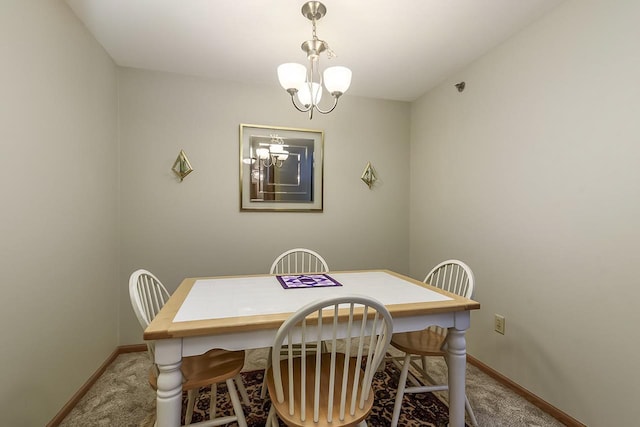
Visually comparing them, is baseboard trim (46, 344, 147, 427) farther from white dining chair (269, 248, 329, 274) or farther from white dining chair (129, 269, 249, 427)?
white dining chair (269, 248, 329, 274)

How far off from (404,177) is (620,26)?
1.82 metres

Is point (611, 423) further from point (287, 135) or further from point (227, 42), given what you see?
point (227, 42)

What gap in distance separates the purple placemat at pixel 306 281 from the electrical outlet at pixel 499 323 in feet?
4.01

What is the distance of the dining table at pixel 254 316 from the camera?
3.40ft

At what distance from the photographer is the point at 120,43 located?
2043 mm

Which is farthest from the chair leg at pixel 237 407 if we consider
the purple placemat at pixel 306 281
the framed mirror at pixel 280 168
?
the framed mirror at pixel 280 168

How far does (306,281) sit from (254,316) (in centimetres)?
60

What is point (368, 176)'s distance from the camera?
2932mm

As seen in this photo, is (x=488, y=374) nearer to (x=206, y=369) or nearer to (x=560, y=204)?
(x=560, y=204)

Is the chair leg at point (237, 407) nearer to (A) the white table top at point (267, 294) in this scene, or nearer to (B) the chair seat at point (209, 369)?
(B) the chair seat at point (209, 369)

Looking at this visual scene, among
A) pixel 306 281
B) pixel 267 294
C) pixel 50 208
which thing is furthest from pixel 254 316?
pixel 50 208

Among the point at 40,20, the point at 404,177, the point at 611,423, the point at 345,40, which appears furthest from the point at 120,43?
the point at 611,423

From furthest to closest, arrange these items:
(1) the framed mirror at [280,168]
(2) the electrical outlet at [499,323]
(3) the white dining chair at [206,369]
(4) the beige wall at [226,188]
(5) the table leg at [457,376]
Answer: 1. (1) the framed mirror at [280,168]
2. (4) the beige wall at [226,188]
3. (2) the electrical outlet at [499,323]
4. (5) the table leg at [457,376]
5. (3) the white dining chair at [206,369]

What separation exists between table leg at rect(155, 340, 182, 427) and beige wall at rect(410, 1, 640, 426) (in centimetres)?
197
